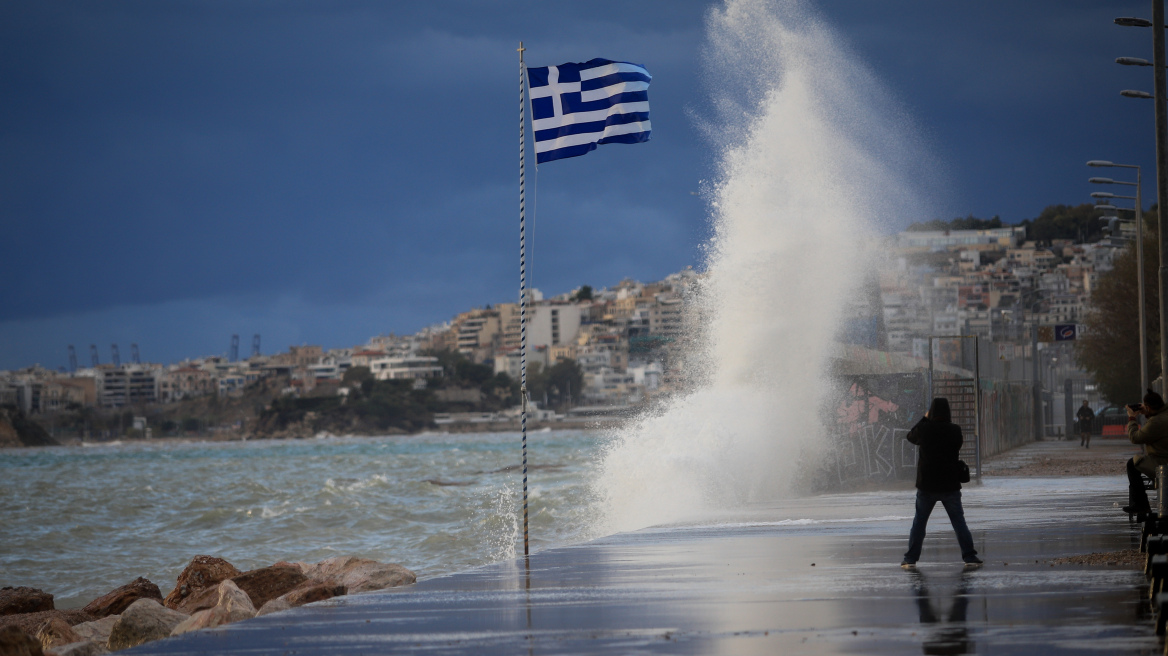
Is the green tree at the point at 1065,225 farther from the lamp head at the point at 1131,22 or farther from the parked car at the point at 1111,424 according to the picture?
the lamp head at the point at 1131,22

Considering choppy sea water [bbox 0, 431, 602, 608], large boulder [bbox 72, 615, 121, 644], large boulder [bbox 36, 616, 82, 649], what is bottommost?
choppy sea water [bbox 0, 431, 602, 608]

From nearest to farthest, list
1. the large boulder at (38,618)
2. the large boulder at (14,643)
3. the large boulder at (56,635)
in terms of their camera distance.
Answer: the large boulder at (14,643) → the large boulder at (56,635) → the large boulder at (38,618)

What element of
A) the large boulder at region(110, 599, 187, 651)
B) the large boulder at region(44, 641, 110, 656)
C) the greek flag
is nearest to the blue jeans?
the greek flag

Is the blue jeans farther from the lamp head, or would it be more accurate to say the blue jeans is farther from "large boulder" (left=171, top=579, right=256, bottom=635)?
the lamp head

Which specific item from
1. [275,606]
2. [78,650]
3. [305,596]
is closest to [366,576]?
[305,596]

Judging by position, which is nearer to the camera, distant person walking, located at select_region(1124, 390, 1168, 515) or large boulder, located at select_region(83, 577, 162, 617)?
distant person walking, located at select_region(1124, 390, 1168, 515)

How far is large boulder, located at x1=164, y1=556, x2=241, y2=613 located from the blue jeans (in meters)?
9.03

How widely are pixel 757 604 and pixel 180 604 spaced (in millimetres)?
8950

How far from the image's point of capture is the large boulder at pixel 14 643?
294 inches

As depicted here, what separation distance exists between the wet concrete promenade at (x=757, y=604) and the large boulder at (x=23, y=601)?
6.95 metres

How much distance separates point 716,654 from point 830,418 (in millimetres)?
16720

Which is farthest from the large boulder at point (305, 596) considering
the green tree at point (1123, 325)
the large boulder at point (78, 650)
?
the green tree at point (1123, 325)

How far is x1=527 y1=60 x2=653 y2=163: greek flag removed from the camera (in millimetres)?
14336

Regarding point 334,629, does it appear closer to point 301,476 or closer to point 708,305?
point 708,305
